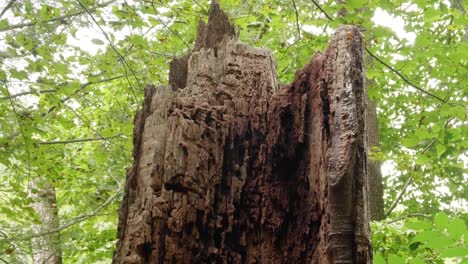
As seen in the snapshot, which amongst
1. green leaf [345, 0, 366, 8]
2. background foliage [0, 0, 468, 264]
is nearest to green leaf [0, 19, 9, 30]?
background foliage [0, 0, 468, 264]

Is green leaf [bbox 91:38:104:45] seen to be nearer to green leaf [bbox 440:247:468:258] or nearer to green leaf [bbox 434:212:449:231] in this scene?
green leaf [bbox 434:212:449:231]

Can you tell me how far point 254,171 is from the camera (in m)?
1.94

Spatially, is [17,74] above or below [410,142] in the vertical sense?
above

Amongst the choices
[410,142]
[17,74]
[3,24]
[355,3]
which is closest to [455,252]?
[355,3]

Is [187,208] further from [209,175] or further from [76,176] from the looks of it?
[76,176]

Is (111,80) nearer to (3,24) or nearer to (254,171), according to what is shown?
(3,24)

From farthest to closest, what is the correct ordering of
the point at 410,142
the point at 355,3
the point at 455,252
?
1. the point at 410,142
2. the point at 355,3
3. the point at 455,252

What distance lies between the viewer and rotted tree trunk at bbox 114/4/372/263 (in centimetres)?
153

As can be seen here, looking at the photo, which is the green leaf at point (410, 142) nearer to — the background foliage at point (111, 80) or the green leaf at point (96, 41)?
the background foliage at point (111, 80)

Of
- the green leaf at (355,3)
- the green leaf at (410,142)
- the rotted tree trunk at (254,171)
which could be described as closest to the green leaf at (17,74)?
the rotted tree trunk at (254,171)

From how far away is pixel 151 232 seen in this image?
5.85ft

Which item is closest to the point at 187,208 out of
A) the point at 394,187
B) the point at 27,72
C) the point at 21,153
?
the point at 27,72

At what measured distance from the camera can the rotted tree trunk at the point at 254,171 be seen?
1529 mm

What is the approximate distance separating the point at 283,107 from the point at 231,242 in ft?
2.06
